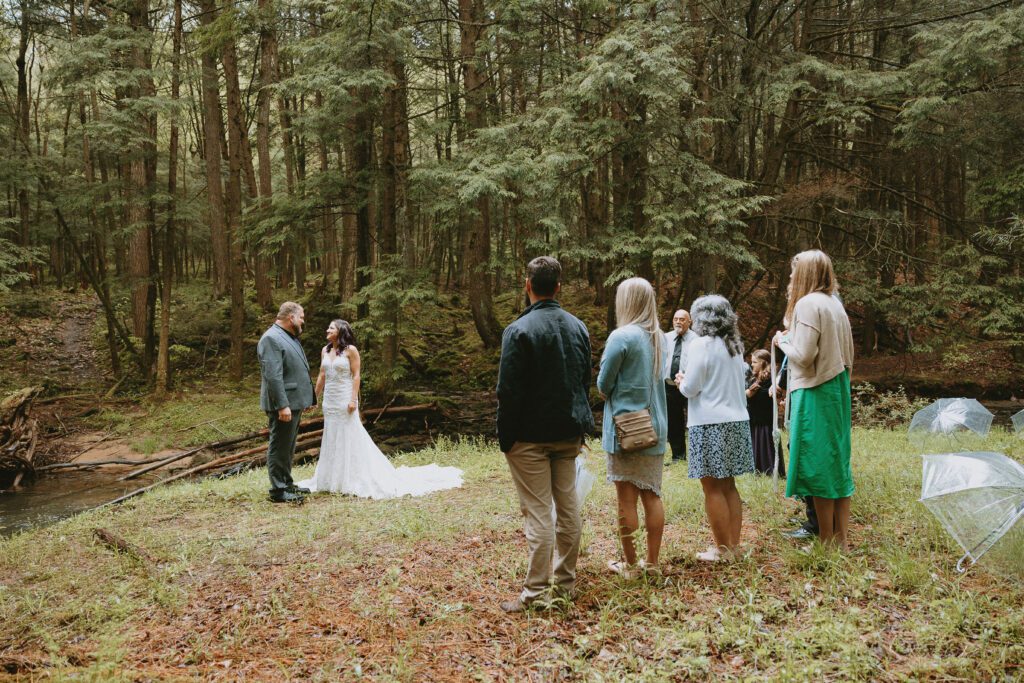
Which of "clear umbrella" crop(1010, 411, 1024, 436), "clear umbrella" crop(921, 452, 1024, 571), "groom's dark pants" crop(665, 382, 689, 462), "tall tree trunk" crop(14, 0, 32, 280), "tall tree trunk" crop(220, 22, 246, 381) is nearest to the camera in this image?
"clear umbrella" crop(921, 452, 1024, 571)

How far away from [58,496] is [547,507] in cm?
986

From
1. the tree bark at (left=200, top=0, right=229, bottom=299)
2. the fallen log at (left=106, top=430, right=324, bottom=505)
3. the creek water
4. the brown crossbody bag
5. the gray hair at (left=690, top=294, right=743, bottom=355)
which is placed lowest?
the creek water

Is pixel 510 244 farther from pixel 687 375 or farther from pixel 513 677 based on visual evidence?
pixel 513 677

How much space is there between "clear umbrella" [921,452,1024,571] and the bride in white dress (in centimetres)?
525

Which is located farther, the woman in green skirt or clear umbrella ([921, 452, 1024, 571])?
the woman in green skirt

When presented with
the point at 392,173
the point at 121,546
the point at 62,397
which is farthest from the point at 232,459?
the point at 62,397

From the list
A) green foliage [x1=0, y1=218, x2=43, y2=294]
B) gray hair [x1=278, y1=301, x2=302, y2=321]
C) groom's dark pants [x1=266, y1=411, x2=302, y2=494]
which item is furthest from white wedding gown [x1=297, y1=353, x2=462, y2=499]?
green foliage [x1=0, y1=218, x2=43, y2=294]

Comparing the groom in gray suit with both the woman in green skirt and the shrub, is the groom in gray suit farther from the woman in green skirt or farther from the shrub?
the shrub

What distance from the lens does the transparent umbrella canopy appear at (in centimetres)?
762

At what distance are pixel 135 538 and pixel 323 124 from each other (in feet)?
34.8

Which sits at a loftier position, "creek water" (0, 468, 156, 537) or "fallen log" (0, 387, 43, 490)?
"fallen log" (0, 387, 43, 490)

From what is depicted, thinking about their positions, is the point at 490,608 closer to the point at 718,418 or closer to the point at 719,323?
the point at 718,418

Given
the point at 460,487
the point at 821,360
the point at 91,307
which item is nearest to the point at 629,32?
the point at 460,487

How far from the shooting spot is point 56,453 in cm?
1281
